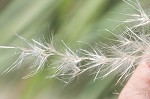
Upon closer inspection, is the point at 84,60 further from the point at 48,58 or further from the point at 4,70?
the point at 4,70

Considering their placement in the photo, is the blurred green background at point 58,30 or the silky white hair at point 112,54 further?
the blurred green background at point 58,30

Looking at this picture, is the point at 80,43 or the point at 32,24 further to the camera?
the point at 32,24

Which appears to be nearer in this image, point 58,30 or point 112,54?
point 112,54

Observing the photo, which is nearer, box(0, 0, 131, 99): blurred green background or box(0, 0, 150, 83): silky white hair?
box(0, 0, 150, 83): silky white hair

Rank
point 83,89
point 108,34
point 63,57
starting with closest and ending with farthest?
1. point 63,57
2. point 108,34
3. point 83,89

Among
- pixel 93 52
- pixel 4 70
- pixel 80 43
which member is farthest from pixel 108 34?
pixel 4 70

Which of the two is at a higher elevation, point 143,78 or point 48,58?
point 48,58

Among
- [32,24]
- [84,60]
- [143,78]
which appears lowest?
[143,78]

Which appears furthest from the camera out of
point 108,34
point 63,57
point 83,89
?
point 83,89
